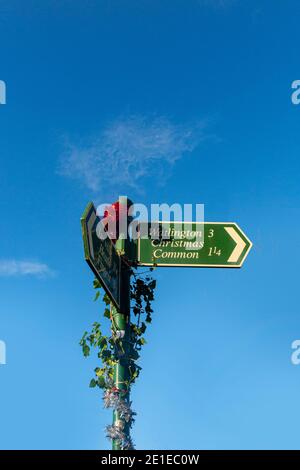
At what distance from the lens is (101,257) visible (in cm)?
518

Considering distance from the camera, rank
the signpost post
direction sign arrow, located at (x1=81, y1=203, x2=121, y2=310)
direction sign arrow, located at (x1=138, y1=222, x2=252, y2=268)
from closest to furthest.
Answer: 1. direction sign arrow, located at (x1=81, y1=203, x2=121, y2=310)
2. the signpost post
3. direction sign arrow, located at (x1=138, y1=222, x2=252, y2=268)

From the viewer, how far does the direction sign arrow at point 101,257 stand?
479cm

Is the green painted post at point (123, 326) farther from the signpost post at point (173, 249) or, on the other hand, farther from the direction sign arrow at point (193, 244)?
the direction sign arrow at point (193, 244)

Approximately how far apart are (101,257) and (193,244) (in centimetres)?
134

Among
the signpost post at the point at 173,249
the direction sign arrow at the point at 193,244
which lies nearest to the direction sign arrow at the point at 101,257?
the signpost post at the point at 173,249

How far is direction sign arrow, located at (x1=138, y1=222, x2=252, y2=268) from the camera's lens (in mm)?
6207

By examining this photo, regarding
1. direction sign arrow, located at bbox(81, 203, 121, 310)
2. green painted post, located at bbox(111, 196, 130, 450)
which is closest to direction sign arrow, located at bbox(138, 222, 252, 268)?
green painted post, located at bbox(111, 196, 130, 450)

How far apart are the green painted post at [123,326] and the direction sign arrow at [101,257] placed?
5.3 inches

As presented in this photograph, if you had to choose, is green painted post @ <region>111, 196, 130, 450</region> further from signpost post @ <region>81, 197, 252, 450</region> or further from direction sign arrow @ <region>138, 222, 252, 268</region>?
direction sign arrow @ <region>138, 222, 252, 268</region>

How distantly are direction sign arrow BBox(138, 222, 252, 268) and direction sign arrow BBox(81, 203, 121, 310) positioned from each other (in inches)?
18.3

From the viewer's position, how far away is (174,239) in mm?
6281
